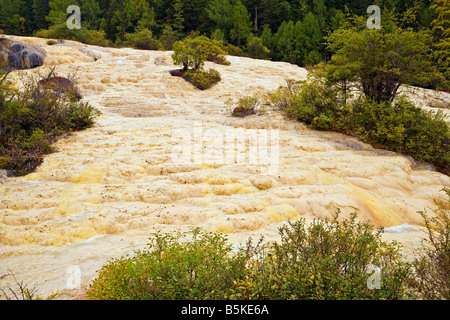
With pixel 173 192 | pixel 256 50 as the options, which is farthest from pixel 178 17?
pixel 173 192

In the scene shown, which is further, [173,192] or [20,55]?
[20,55]

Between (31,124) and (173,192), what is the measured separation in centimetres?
600

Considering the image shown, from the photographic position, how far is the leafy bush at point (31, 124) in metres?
6.91

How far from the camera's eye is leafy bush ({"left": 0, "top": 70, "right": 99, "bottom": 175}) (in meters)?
6.91

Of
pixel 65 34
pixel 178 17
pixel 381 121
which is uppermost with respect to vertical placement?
pixel 178 17

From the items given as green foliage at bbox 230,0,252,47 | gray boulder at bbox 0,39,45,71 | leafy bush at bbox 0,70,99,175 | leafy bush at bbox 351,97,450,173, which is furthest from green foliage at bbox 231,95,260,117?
green foliage at bbox 230,0,252,47

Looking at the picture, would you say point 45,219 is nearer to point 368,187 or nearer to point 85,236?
point 85,236

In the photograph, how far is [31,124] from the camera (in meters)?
8.53

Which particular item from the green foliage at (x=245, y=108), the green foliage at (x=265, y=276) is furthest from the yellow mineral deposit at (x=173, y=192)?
the green foliage at (x=245, y=108)

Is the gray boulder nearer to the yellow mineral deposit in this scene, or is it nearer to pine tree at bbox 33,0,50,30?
the yellow mineral deposit

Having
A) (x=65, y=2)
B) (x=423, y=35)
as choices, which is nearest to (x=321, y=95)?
(x=423, y=35)

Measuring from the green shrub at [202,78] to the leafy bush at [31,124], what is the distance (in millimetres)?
8315

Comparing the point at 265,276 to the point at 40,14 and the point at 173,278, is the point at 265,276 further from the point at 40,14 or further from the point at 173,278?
the point at 40,14

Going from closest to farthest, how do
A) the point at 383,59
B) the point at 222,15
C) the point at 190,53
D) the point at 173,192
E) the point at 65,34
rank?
the point at 173,192, the point at 383,59, the point at 190,53, the point at 65,34, the point at 222,15
